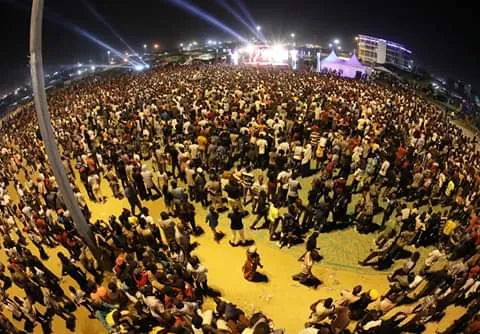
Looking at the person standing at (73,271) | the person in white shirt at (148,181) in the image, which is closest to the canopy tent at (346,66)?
the person in white shirt at (148,181)

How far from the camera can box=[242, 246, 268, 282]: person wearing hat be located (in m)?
10.1

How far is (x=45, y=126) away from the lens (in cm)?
1018

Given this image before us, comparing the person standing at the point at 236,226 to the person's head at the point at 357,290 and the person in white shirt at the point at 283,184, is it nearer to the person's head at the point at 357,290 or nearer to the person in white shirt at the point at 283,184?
the person in white shirt at the point at 283,184

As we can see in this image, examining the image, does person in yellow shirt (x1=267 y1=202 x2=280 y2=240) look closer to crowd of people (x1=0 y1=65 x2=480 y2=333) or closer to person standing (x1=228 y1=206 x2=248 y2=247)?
crowd of people (x1=0 y1=65 x2=480 y2=333)

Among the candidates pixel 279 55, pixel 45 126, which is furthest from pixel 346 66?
pixel 45 126

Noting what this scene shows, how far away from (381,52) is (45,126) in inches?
1760

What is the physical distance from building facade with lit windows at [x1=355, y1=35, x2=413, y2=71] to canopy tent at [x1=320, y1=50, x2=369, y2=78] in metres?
11.3

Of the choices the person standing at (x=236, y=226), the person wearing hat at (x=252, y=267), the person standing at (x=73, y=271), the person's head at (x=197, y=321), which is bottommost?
the person's head at (x=197, y=321)

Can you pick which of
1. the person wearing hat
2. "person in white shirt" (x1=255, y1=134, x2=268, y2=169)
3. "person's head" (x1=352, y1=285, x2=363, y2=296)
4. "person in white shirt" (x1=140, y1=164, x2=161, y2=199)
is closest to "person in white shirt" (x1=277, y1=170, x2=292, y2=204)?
"person in white shirt" (x1=255, y1=134, x2=268, y2=169)

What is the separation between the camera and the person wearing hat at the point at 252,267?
10148mm

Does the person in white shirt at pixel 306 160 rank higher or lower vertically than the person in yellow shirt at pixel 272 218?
higher

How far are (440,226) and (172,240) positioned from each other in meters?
7.78

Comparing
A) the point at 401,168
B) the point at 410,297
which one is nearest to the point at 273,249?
the point at 410,297

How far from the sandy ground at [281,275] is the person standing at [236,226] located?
222mm
